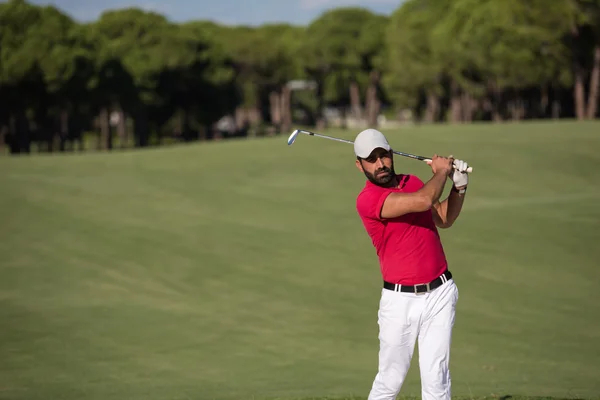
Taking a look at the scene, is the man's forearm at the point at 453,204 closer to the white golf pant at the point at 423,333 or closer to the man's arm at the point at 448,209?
the man's arm at the point at 448,209

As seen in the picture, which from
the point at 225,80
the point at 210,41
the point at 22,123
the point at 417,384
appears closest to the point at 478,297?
the point at 417,384

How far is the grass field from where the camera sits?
14594 mm

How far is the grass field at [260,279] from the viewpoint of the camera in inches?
575

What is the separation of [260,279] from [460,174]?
13821mm

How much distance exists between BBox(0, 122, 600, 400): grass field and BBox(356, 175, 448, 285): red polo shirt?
358 centimetres

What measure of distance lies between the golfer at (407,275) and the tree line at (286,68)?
55.7 metres

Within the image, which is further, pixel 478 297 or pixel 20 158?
pixel 20 158

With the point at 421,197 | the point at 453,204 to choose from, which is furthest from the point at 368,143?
the point at 453,204

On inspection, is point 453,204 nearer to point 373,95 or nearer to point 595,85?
point 595,85

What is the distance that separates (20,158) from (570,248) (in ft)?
71.2

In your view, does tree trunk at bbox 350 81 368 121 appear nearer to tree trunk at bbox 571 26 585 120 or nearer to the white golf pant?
tree trunk at bbox 571 26 585 120

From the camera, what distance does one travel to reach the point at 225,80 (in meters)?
95.6

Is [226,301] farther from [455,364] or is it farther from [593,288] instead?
[593,288]

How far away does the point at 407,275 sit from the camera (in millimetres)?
7215
